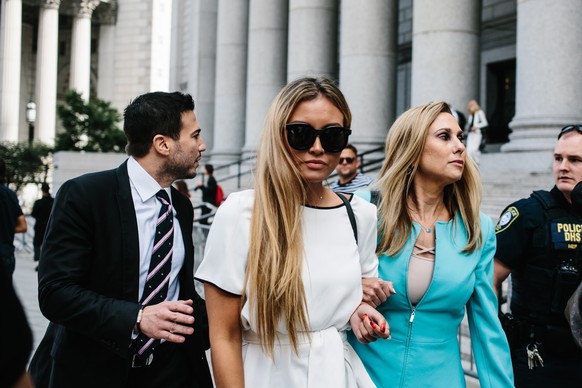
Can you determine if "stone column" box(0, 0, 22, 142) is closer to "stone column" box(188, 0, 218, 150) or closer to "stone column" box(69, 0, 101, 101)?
"stone column" box(69, 0, 101, 101)

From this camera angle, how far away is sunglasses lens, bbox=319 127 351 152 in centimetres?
262

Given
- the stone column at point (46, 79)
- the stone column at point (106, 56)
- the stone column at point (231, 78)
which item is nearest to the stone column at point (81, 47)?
the stone column at point (106, 56)

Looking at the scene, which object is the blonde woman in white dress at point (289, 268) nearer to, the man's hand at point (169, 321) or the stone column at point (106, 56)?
the man's hand at point (169, 321)

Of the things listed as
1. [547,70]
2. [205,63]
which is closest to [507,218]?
[547,70]

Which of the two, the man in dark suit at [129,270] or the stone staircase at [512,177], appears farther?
the stone staircase at [512,177]

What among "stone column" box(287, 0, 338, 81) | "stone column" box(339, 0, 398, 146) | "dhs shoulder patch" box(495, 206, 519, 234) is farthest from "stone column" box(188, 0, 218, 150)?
"dhs shoulder patch" box(495, 206, 519, 234)

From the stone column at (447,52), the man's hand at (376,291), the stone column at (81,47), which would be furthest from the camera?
the stone column at (81,47)

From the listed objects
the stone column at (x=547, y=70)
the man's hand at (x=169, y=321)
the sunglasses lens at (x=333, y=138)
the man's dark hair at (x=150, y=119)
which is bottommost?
the man's hand at (x=169, y=321)

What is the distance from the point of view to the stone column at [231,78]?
24.0 metres

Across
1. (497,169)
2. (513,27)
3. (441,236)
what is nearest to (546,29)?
(497,169)

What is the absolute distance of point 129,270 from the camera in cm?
312

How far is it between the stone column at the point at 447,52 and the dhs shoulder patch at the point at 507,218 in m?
10.6

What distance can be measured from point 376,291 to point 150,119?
145cm

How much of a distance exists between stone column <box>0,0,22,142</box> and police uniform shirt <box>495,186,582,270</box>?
5072cm
